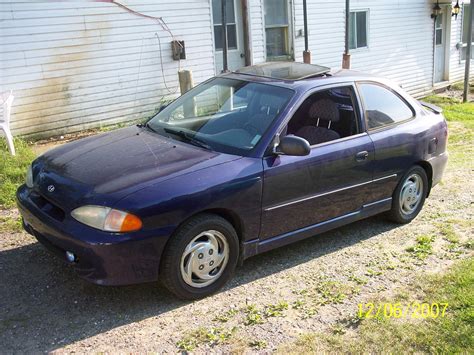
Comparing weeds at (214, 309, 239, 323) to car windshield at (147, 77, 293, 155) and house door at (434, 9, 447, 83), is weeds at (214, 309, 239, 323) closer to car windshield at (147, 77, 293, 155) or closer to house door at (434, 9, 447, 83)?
car windshield at (147, 77, 293, 155)

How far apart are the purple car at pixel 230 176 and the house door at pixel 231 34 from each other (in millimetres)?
5990

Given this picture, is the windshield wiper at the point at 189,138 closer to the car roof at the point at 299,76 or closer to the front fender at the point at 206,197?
the front fender at the point at 206,197

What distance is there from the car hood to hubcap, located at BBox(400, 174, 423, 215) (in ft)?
7.08

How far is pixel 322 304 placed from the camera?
390 centimetres

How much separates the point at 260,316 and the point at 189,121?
6.17 feet

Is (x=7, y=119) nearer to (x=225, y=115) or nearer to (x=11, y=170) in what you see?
(x=11, y=170)

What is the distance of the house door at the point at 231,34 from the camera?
10883 mm

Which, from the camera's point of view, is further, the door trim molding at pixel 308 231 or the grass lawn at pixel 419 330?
the door trim molding at pixel 308 231

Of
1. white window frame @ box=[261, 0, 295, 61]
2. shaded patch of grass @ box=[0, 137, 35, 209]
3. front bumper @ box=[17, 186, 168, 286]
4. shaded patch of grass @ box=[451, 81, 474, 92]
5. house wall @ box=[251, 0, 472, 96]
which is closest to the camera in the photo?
front bumper @ box=[17, 186, 168, 286]

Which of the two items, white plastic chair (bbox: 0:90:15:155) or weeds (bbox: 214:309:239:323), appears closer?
weeds (bbox: 214:309:239:323)

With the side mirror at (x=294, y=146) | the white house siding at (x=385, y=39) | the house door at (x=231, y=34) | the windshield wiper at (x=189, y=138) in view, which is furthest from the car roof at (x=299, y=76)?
the white house siding at (x=385, y=39)

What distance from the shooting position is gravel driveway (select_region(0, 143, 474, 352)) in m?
3.44

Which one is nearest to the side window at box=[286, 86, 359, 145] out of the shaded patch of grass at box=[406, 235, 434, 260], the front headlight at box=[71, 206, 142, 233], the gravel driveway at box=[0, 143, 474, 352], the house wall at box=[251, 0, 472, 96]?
the gravel driveway at box=[0, 143, 474, 352]

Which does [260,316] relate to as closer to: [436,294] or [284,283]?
[284,283]
